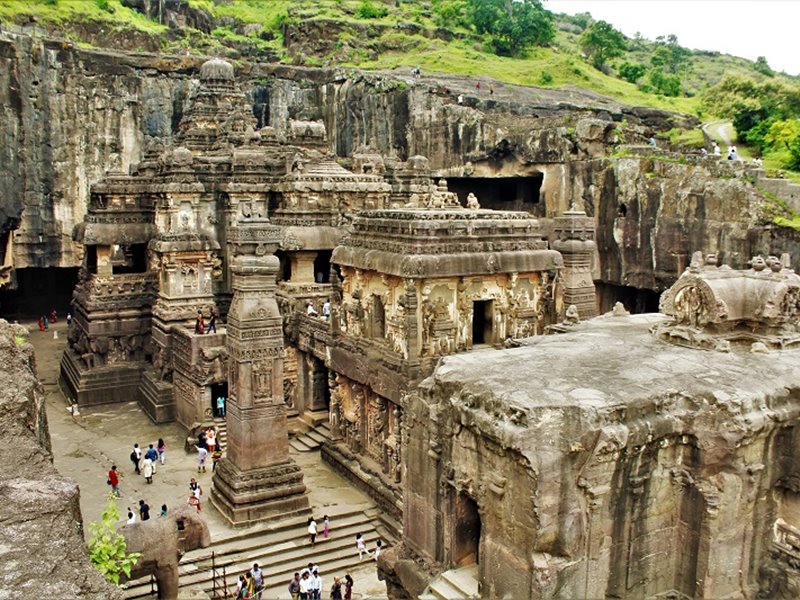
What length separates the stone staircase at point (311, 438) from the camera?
2077 cm

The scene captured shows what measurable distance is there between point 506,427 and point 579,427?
825 millimetres

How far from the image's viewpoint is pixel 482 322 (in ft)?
59.5

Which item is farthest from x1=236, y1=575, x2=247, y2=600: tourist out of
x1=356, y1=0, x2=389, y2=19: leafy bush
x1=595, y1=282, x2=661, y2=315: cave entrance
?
x1=356, y1=0, x2=389, y2=19: leafy bush

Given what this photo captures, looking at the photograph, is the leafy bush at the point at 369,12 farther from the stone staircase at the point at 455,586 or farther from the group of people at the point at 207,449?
the stone staircase at the point at 455,586

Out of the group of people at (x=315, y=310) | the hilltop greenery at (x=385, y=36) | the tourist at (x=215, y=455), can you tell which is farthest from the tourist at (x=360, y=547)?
the hilltop greenery at (x=385, y=36)

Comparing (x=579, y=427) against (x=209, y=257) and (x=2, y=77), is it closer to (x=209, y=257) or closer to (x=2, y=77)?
(x=209, y=257)

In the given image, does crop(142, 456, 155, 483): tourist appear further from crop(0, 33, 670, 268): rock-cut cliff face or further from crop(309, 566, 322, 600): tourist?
crop(0, 33, 670, 268): rock-cut cliff face

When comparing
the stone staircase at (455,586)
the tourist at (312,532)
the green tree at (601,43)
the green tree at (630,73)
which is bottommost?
the tourist at (312,532)

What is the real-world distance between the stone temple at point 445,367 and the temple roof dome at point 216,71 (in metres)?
0.22

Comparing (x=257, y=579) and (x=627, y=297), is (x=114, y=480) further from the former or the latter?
(x=627, y=297)

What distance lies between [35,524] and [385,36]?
5011 centimetres

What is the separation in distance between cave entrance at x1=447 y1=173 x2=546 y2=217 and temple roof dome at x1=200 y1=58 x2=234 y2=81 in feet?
36.5

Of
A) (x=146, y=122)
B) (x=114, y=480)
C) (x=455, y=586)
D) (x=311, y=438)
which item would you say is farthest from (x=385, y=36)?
(x=455, y=586)

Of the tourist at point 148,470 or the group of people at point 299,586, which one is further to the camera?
the tourist at point 148,470
